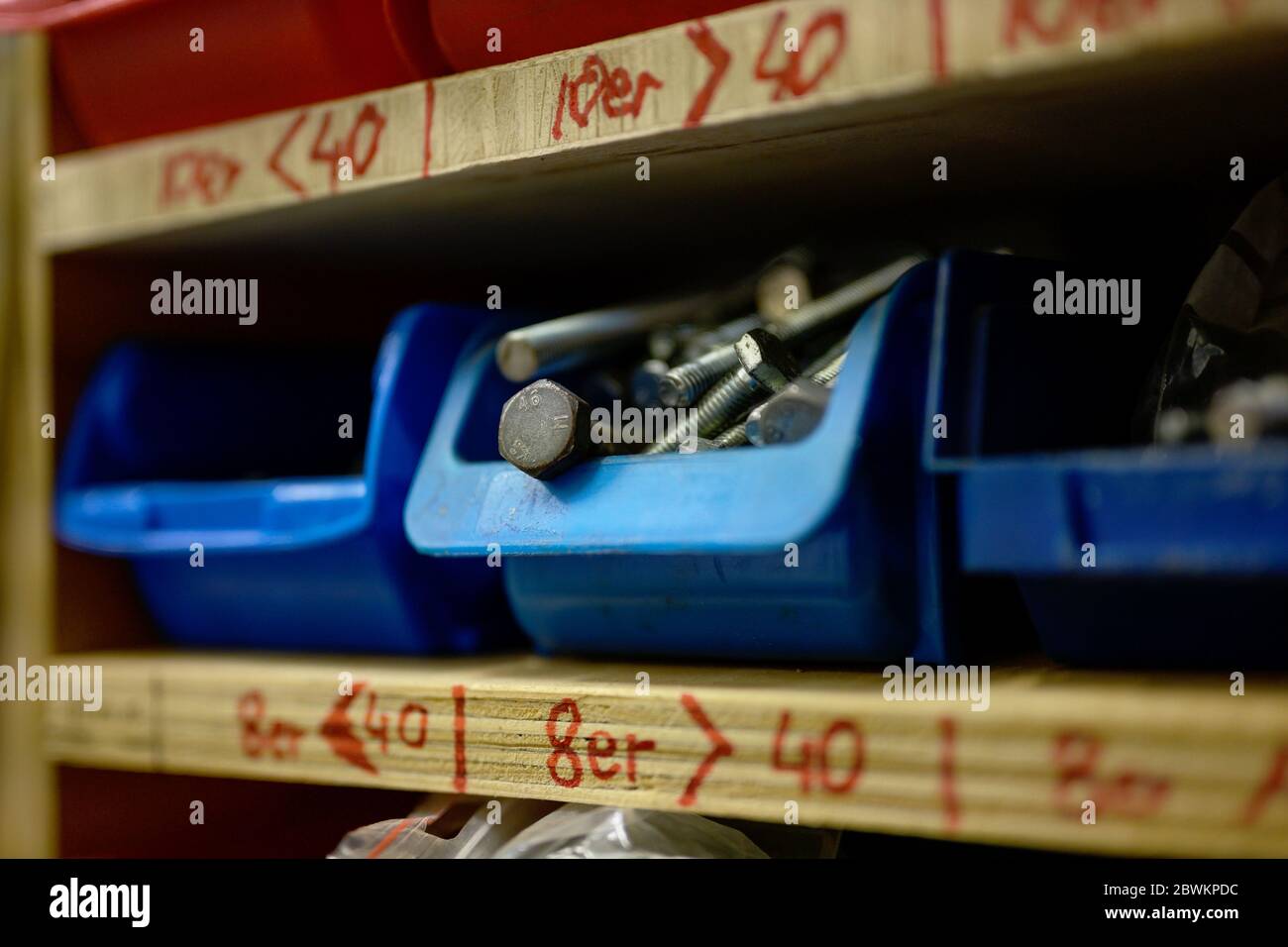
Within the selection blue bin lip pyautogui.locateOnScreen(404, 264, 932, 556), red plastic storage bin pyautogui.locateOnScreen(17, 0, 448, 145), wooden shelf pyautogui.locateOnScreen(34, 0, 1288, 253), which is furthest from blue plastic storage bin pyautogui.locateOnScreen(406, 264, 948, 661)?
red plastic storage bin pyautogui.locateOnScreen(17, 0, 448, 145)

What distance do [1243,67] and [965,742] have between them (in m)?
0.30

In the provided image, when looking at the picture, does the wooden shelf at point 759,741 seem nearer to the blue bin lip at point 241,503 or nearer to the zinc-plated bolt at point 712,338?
the blue bin lip at point 241,503

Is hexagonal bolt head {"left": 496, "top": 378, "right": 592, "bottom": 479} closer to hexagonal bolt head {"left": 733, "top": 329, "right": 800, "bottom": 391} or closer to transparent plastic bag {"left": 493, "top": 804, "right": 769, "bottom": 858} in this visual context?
hexagonal bolt head {"left": 733, "top": 329, "right": 800, "bottom": 391}

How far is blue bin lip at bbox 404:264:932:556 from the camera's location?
0.56m

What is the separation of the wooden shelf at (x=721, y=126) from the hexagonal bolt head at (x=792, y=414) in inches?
5.0

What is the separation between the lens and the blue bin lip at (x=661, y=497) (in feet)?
1.83

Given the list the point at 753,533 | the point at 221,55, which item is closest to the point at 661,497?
the point at 753,533

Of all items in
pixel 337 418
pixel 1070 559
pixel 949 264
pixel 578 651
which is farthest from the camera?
pixel 337 418

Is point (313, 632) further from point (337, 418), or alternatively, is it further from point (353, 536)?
point (337, 418)

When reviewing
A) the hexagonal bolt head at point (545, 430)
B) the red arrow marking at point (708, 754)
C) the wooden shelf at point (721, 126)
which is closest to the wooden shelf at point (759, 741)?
the red arrow marking at point (708, 754)

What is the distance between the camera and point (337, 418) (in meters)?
0.97

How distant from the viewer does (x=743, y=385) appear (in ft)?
2.19
